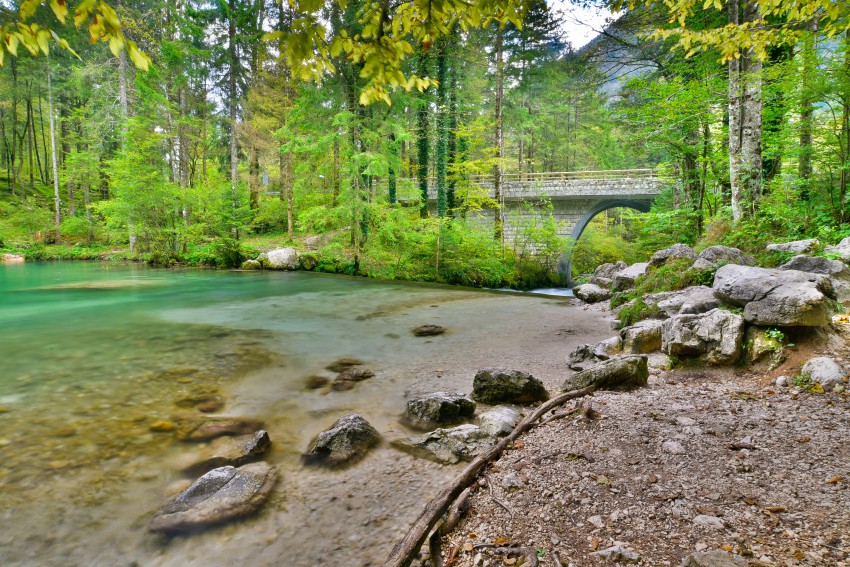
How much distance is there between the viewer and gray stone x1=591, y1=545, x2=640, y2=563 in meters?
1.55

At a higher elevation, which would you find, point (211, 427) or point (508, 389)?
point (508, 389)

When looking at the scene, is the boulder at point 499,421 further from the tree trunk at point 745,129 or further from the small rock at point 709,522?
the tree trunk at point 745,129

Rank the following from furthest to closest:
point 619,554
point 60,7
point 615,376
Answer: point 615,376
point 619,554
point 60,7

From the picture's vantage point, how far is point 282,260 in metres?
17.3

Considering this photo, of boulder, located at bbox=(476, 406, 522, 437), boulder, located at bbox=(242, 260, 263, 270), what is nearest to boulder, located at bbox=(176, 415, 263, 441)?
boulder, located at bbox=(476, 406, 522, 437)

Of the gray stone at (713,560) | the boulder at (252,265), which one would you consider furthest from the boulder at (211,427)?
the boulder at (252,265)

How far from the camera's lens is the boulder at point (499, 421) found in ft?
10.1

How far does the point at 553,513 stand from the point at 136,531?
7.58 feet

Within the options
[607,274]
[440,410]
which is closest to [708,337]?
[440,410]

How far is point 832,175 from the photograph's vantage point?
7.10 m

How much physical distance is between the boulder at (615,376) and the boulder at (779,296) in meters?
1.25

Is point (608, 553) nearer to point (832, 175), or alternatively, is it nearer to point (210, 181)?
point (832, 175)

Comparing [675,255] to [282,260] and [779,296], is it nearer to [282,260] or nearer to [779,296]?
[779,296]

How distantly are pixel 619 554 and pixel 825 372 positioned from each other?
2.87 metres
